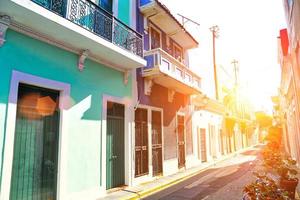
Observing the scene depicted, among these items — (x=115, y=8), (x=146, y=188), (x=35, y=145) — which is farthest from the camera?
(x=115, y=8)

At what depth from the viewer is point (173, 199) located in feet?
24.3

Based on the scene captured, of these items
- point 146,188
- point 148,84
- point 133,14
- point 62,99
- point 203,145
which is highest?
point 133,14

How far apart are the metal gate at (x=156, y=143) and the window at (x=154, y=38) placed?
11.1 feet

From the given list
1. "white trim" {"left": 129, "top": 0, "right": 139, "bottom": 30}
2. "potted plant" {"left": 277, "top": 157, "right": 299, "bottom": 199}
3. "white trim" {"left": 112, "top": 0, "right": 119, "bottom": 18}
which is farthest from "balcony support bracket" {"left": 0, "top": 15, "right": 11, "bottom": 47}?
"potted plant" {"left": 277, "top": 157, "right": 299, "bottom": 199}

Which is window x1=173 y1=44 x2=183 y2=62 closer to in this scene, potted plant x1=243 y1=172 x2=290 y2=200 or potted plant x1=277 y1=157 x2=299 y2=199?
potted plant x1=277 y1=157 x2=299 y2=199

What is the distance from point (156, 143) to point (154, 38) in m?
5.26

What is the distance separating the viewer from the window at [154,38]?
11.7 metres

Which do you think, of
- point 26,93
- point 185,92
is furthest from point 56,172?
point 185,92

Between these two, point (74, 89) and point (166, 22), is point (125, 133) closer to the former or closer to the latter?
point (74, 89)

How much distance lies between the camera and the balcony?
1009cm

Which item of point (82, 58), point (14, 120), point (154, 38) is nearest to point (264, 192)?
point (14, 120)

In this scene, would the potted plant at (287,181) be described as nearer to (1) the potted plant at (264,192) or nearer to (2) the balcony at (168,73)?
(1) the potted plant at (264,192)

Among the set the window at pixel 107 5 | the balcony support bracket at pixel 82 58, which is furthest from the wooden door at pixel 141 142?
the window at pixel 107 5

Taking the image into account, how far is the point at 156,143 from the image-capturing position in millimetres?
11078
